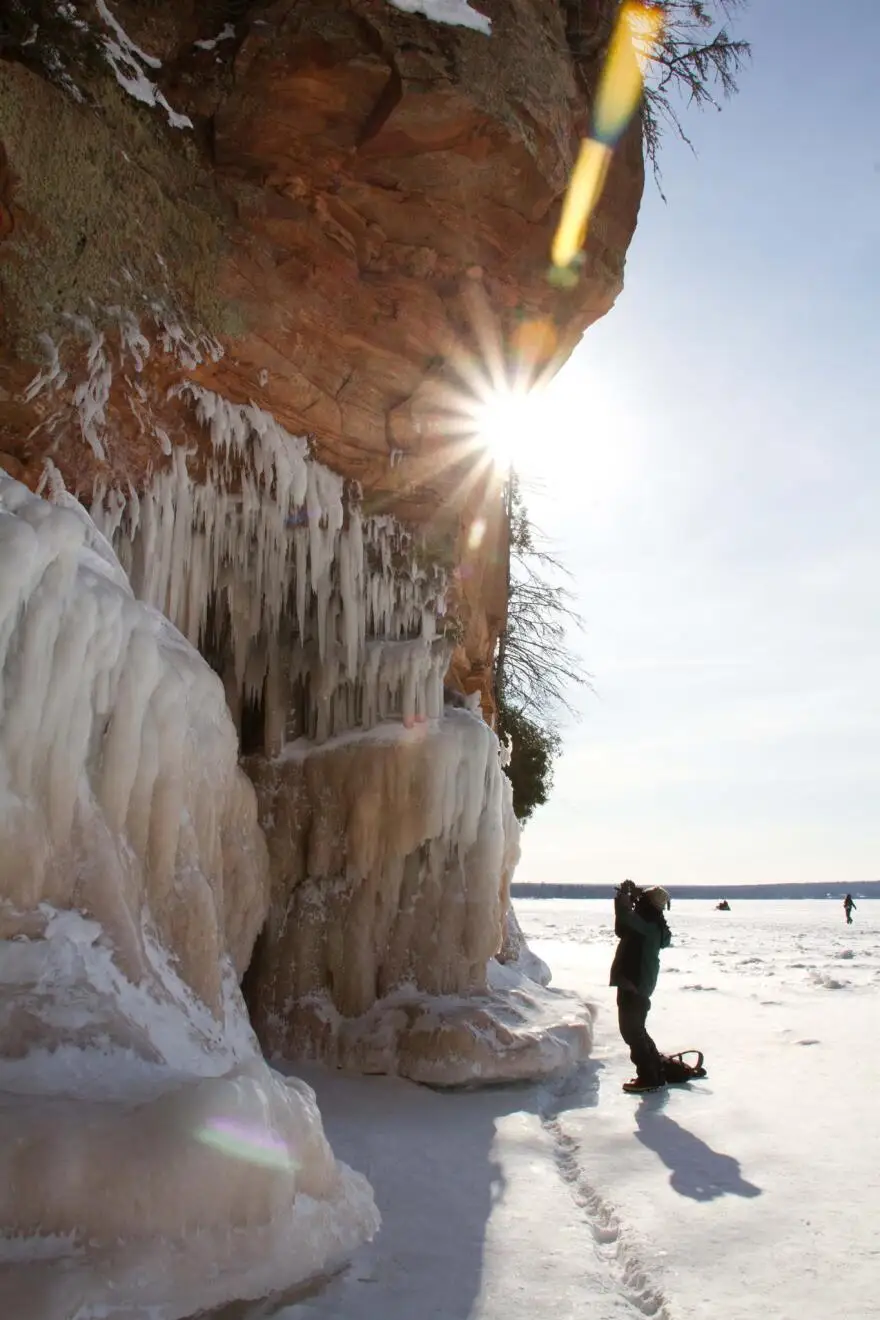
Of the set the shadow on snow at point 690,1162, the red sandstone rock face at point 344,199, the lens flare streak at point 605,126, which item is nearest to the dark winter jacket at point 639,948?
the shadow on snow at point 690,1162

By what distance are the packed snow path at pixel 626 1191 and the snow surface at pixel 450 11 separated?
7.42 m

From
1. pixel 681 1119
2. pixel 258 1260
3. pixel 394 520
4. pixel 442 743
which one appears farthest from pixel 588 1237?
pixel 394 520

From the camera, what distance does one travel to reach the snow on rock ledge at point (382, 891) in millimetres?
7723

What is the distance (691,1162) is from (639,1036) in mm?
2009

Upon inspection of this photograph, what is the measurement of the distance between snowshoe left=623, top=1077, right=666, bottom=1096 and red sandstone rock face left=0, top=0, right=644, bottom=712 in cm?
500

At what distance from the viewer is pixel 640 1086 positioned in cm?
656

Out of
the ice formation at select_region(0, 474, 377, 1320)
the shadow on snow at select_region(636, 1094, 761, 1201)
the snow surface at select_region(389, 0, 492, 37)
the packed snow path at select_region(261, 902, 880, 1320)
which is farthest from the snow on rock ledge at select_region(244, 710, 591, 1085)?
the snow surface at select_region(389, 0, 492, 37)

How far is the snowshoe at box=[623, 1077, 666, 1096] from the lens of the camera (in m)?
6.52

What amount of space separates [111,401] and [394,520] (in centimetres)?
288

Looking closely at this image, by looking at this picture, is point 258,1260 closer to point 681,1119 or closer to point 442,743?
point 681,1119

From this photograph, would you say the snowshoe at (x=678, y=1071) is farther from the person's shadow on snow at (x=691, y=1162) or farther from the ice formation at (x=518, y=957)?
the ice formation at (x=518, y=957)

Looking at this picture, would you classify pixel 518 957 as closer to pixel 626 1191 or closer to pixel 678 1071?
pixel 678 1071

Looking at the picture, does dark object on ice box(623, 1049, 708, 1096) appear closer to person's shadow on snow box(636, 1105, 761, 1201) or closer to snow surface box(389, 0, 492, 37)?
person's shadow on snow box(636, 1105, 761, 1201)

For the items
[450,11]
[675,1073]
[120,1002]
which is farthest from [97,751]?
[450,11]
